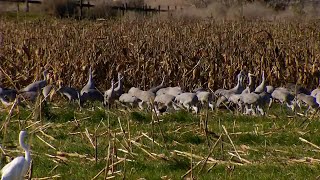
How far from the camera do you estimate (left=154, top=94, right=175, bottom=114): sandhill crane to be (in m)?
12.8

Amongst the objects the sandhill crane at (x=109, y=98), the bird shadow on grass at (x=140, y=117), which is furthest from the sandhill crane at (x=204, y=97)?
the sandhill crane at (x=109, y=98)

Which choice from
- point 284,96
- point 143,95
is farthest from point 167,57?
point 284,96

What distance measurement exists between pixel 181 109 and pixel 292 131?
9.92 ft

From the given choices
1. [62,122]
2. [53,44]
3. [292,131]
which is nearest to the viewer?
[292,131]

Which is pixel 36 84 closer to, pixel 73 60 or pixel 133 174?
pixel 73 60

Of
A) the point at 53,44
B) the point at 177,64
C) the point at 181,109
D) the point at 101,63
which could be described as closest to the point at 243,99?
the point at 181,109

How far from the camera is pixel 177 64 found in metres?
15.5

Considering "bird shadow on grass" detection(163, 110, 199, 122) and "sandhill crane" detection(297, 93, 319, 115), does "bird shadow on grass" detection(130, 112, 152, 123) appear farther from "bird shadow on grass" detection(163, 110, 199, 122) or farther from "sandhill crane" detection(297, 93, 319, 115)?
"sandhill crane" detection(297, 93, 319, 115)

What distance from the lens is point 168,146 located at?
29.2 feet

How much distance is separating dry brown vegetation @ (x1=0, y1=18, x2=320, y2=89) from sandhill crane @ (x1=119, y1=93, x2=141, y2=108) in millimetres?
2077

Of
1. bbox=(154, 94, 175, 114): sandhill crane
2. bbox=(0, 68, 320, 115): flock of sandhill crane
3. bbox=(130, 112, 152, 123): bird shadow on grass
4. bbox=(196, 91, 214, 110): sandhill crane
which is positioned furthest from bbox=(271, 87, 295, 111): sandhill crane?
bbox=(130, 112, 152, 123): bird shadow on grass

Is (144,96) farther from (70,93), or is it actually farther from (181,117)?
(181,117)

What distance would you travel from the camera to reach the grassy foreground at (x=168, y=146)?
7.48 metres

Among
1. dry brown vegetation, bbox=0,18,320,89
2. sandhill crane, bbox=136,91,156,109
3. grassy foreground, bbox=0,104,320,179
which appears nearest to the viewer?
grassy foreground, bbox=0,104,320,179
